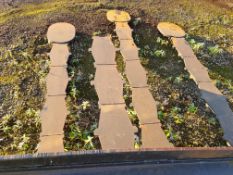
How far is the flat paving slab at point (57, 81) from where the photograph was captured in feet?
17.8

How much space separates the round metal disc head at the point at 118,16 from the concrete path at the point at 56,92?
0.80 meters

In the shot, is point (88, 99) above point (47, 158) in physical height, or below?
below

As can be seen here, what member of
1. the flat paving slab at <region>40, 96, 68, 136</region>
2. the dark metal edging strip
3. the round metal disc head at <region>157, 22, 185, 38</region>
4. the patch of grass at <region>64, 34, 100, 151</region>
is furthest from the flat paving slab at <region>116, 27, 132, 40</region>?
the dark metal edging strip

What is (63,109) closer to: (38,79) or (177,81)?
(38,79)

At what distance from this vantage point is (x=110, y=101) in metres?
5.35

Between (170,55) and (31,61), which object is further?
(170,55)

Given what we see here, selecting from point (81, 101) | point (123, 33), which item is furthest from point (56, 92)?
point (123, 33)

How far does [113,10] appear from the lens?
7363 mm

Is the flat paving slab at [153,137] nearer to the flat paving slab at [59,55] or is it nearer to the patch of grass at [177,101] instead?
the patch of grass at [177,101]

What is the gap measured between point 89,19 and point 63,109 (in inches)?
97.7

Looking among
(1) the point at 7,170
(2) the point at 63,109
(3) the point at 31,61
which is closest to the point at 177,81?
(2) the point at 63,109

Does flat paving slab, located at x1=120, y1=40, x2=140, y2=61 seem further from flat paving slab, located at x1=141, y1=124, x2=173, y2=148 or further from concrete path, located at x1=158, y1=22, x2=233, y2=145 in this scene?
flat paving slab, located at x1=141, y1=124, x2=173, y2=148

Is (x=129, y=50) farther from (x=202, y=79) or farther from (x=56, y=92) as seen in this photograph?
(x=56, y=92)

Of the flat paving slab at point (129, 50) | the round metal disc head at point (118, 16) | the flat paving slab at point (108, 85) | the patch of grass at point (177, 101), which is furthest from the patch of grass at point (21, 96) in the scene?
the patch of grass at point (177, 101)
